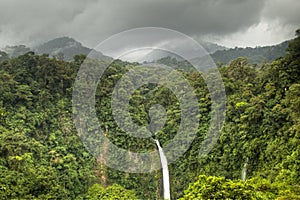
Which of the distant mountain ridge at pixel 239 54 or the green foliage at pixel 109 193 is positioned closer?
the green foliage at pixel 109 193

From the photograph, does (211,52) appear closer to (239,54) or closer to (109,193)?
(239,54)

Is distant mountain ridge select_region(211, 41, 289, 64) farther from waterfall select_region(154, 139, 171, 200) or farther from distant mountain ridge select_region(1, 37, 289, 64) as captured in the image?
waterfall select_region(154, 139, 171, 200)

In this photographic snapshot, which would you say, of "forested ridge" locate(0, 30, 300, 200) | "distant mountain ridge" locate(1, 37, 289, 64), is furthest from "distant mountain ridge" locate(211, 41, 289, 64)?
"forested ridge" locate(0, 30, 300, 200)

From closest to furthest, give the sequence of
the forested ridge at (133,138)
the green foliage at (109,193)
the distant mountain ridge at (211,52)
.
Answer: the forested ridge at (133,138) < the green foliage at (109,193) < the distant mountain ridge at (211,52)

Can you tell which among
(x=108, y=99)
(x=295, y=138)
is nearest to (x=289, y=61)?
(x=295, y=138)

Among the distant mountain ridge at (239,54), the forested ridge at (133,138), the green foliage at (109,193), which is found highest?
the distant mountain ridge at (239,54)

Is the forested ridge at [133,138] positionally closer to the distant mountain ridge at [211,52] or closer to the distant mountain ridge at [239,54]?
the distant mountain ridge at [211,52]

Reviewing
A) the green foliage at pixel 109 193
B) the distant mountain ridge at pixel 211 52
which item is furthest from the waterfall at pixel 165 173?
the distant mountain ridge at pixel 211 52

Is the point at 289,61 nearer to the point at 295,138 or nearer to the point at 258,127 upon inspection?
A: the point at 258,127

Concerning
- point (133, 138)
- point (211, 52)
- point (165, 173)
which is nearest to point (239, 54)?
point (211, 52)

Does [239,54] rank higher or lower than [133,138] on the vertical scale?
higher
